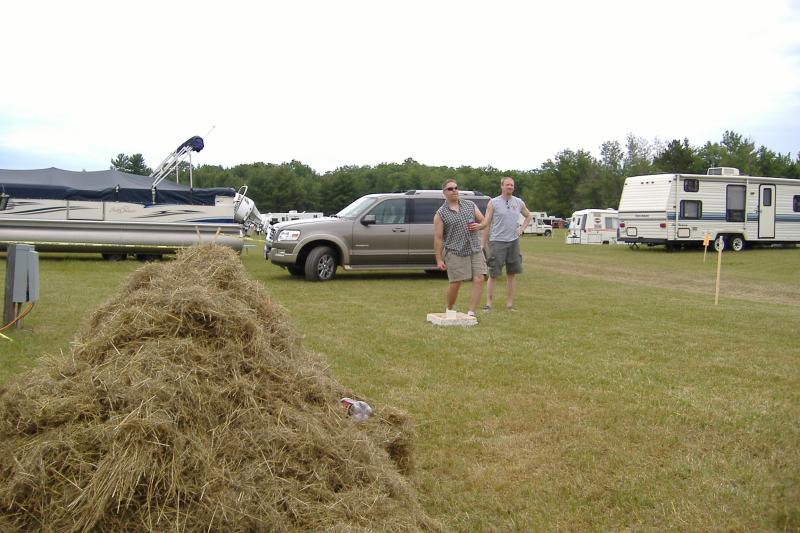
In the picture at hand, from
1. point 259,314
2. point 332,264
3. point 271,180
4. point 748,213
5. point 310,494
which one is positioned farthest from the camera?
point 271,180

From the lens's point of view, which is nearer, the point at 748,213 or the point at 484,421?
the point at 484,421

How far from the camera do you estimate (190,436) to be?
3000 mm

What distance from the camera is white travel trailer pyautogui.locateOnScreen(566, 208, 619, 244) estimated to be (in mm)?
39781

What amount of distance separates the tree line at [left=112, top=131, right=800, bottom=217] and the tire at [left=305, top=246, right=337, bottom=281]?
5654 centimetres

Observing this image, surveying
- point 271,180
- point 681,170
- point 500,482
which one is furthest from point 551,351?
point 271,180

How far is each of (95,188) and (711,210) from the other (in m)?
21.9

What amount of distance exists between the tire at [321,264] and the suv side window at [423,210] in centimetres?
191

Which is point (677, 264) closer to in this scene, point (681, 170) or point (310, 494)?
point (310, 494)

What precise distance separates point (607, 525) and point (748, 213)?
28.3 metres

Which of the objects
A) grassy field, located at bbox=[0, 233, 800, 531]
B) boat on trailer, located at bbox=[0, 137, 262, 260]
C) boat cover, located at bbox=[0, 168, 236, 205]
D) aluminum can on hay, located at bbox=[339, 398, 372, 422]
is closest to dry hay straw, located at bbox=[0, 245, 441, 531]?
aluminum can on hay, located at bbox=[339, 398, 372, 422]

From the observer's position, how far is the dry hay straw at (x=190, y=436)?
2820mm

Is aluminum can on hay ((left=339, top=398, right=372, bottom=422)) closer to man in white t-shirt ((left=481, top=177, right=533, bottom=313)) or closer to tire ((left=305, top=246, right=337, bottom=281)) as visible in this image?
man in white t-shirt ((left=481, top=177, right=533, bottom=313))

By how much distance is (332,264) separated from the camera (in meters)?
14.9

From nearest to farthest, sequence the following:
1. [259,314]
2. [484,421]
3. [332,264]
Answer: [259,314] → [484,421] → [332,264]
